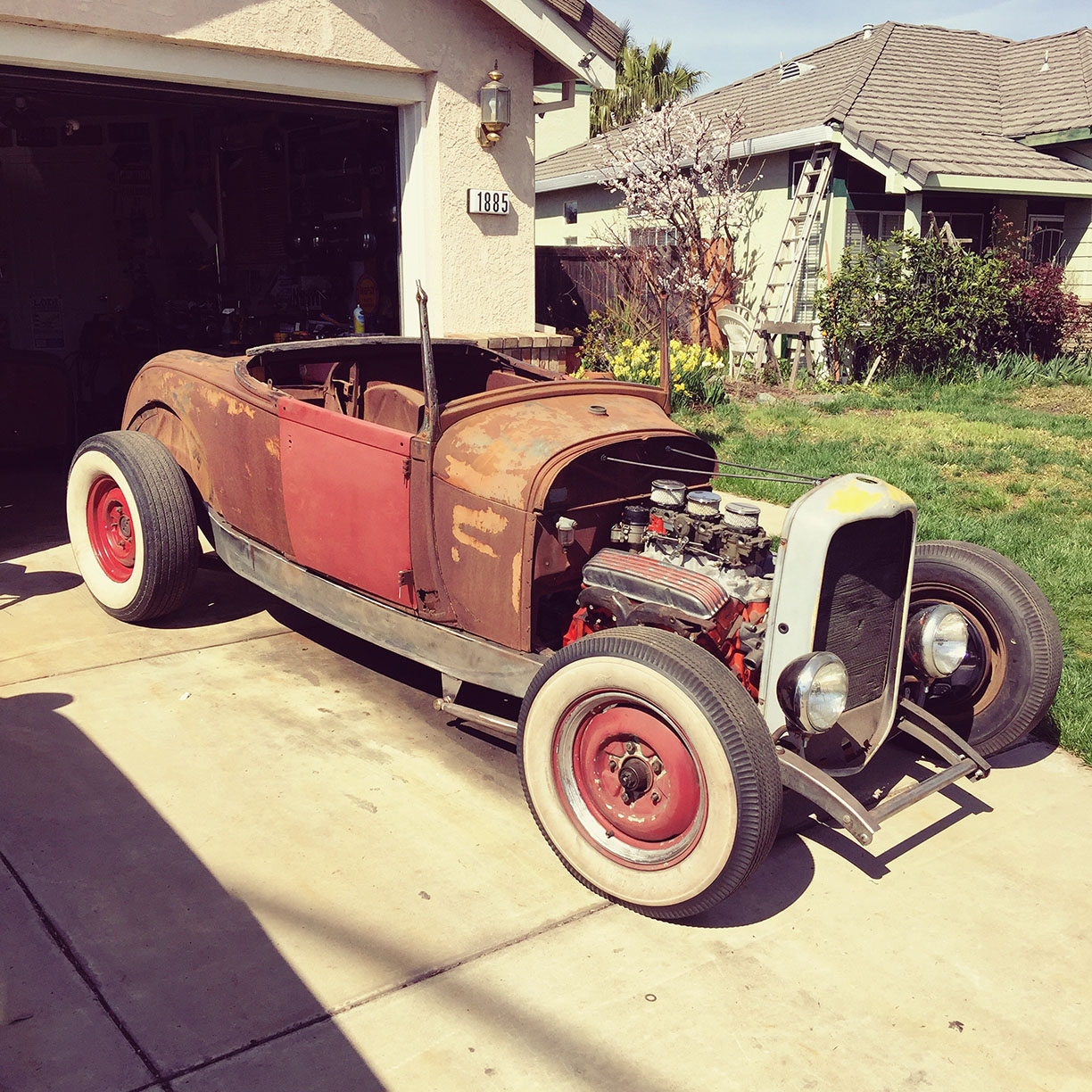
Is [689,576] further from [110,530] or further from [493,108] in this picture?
[493,108]

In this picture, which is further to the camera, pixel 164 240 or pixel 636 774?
pixel 164 240

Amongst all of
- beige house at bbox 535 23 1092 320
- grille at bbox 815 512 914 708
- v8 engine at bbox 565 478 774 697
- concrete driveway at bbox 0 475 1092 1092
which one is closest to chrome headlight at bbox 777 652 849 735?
grille at bbox 815 512 914 708

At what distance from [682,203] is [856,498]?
11.5 metres

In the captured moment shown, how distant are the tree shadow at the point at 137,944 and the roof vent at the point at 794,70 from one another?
16948 mm

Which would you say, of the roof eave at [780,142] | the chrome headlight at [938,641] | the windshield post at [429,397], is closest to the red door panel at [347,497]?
the windshield post at [429,397]

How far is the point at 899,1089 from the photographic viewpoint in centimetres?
255

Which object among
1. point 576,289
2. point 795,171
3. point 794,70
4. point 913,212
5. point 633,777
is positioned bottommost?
point 633,777

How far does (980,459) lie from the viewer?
855cm

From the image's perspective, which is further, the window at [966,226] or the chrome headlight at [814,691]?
the window at [966,226]

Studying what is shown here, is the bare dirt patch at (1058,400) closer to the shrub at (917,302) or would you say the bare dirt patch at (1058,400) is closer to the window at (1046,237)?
the shrub at (917,302)

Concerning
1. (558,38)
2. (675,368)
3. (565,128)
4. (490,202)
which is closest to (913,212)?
(675,368)

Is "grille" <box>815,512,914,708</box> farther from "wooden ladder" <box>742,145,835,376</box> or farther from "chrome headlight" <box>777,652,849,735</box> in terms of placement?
"wooden ladder" <box>742,145,835,376</box>

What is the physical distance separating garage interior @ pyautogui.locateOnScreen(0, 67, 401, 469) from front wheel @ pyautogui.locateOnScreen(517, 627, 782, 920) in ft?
21.9

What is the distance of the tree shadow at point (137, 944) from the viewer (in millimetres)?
2545
